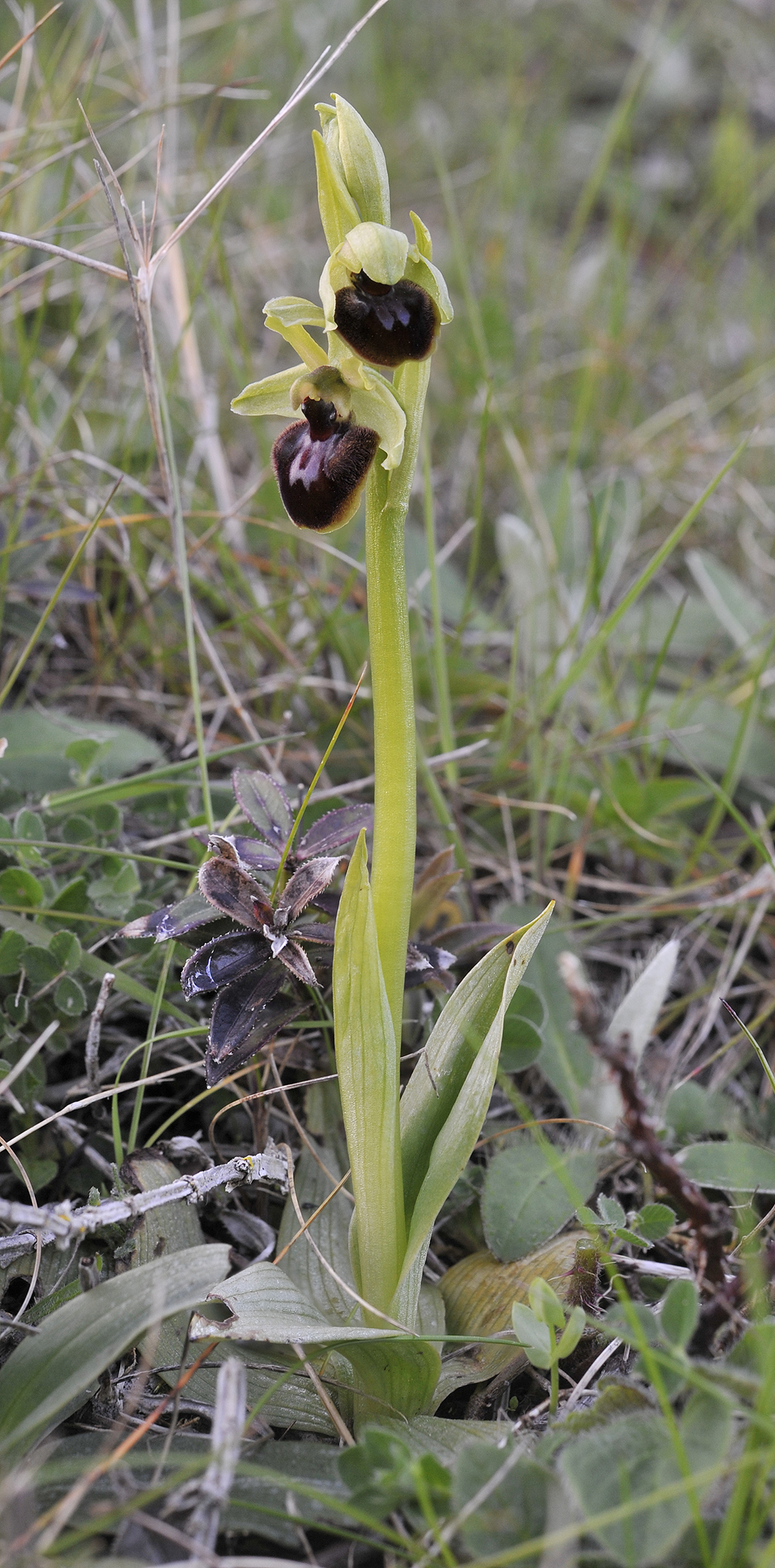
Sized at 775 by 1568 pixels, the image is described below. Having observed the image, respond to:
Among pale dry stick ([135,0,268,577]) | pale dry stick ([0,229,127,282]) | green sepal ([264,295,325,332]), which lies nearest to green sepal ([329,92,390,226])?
green sepal ([264,295,325,332])

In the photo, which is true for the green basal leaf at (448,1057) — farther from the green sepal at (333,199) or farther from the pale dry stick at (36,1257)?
the green sepal at (333,199)

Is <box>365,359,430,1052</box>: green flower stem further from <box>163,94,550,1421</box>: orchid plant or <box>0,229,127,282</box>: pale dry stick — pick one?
<box>0,229,127,282</box>: pale dry stick

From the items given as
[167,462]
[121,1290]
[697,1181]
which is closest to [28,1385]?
[121,1290]

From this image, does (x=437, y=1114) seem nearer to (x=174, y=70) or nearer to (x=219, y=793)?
(x=219, y=793)

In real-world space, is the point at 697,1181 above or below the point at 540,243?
below

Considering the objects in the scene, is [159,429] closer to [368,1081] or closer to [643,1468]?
[368,1081]

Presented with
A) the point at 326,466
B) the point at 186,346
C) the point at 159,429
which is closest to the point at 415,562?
the point at 186,346

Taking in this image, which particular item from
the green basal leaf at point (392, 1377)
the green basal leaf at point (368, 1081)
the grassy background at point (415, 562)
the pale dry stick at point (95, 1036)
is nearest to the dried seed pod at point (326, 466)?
the green basal leaf at point (368, 1081)
